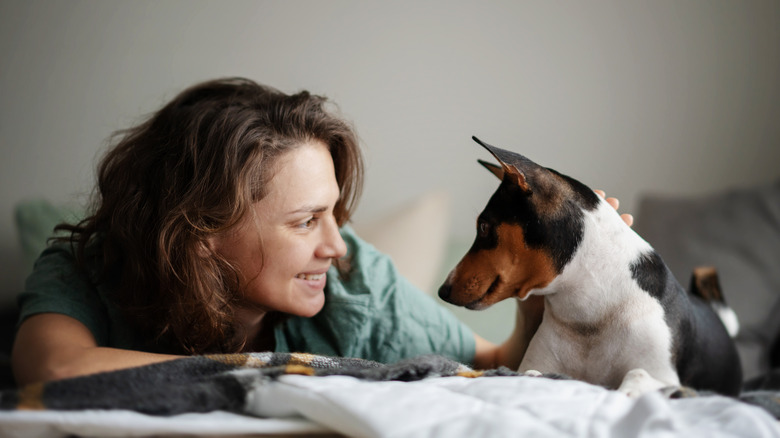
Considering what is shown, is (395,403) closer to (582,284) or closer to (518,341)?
(582,284)

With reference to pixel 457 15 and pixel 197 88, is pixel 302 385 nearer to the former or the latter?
pixel 197 88

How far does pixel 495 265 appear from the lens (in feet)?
2.76

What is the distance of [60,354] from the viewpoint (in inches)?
33.8

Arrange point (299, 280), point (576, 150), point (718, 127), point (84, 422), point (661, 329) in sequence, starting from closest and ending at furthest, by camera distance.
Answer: point (84, 422), point (661, 329), point (299, 280), point (576, 150), point (718, 127)

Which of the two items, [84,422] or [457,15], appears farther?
[457,15]

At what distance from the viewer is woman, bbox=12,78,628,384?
0.98 meters

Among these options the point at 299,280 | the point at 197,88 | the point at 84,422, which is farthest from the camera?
the point at 197,88

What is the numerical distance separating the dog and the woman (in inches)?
5.1

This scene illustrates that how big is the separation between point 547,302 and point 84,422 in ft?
1.84

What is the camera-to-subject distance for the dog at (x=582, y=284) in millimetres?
791

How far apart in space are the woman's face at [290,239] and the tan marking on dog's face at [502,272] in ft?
0.83

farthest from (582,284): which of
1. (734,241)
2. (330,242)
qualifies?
(734,241)

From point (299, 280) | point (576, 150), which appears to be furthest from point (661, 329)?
point (576, 150)

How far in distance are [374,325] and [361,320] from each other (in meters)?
0.06
